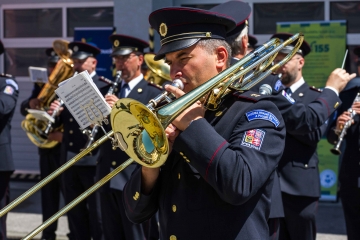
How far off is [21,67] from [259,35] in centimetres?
383

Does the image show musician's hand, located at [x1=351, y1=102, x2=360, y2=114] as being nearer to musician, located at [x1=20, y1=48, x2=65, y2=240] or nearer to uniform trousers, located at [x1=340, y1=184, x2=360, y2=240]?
uniform trousers, located at [x1=340, y1=184, x2=360, y2=240]

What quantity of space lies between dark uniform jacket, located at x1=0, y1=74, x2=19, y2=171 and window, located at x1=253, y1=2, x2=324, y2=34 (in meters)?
3.85

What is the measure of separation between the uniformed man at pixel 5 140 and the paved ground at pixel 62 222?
118 centimetres

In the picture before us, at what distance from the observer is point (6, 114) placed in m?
6.12

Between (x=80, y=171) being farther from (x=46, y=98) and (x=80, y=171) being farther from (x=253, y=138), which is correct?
(x=253, y=138)

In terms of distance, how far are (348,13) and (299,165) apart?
3.99m

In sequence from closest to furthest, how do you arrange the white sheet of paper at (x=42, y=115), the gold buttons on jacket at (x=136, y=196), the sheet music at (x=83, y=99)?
the gold buttons on jacket at (x=136, y=196), the sheet music at (x=83, y=99), the white sheet of paper at (x=42, y=115)

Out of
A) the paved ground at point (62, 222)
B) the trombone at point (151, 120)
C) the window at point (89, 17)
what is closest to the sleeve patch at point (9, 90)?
the paved ground at point (62, 222)

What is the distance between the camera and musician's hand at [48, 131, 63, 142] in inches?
279

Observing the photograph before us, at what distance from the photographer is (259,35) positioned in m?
8.90

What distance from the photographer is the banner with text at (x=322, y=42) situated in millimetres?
8094

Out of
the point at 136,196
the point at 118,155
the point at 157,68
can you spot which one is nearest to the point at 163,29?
the point at 136,196

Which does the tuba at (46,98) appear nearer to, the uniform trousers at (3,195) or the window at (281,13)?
the uniform trousers at (3,195)

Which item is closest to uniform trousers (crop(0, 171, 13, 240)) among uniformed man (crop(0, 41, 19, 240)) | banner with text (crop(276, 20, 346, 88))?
uniformed man (crop(0, 41, 19, 240))
